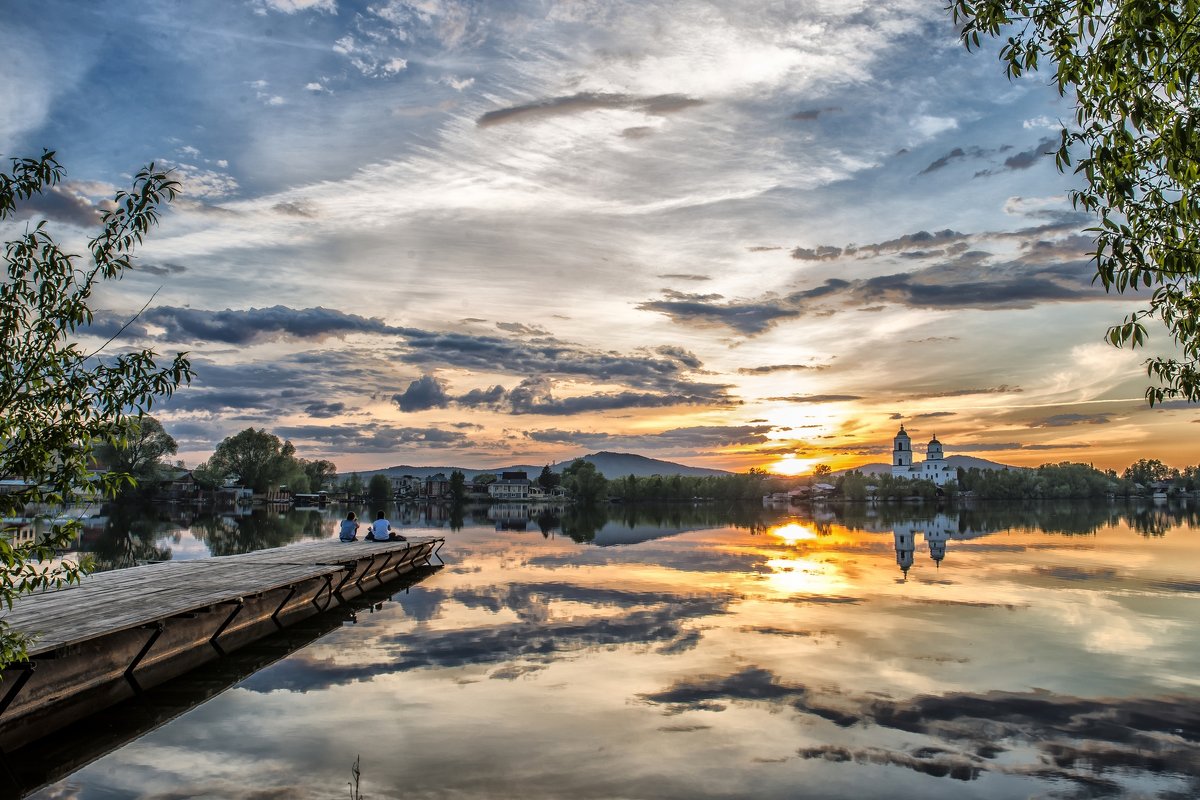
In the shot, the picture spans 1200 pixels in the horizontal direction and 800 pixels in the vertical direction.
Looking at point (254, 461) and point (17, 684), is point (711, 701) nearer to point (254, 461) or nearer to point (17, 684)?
point (17, 684)

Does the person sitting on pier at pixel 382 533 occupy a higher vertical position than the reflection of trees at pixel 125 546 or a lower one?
higher

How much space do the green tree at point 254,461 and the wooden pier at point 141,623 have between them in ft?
477

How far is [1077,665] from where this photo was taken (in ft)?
Result: 56.7

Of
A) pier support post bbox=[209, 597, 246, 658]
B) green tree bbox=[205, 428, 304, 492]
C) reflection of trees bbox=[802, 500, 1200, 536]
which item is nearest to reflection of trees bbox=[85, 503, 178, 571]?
pier support post bbox=[209, 597, 246, 658]

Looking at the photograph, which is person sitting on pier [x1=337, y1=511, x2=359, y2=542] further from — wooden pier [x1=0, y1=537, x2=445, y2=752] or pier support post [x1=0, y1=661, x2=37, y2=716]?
pier support post [x1=0, y1=661, x2=37, y2=716]

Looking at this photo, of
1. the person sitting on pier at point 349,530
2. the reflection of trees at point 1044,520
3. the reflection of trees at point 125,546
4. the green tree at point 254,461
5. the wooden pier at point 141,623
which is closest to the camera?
the wooden pier at point 141,623

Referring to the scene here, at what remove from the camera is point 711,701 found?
1434cm

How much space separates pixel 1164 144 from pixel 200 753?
14695 mm

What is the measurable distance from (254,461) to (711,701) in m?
168

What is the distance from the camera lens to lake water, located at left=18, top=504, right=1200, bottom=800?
35.1 feet

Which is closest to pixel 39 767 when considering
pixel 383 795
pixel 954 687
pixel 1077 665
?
pixel 383 795

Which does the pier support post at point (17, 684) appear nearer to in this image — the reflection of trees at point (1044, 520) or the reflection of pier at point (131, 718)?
the reflection of pier at point (131, 718)

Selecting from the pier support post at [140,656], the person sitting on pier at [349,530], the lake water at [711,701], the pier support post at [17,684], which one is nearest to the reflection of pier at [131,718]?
the pier support post at [140,656]

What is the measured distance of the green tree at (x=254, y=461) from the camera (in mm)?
161875
